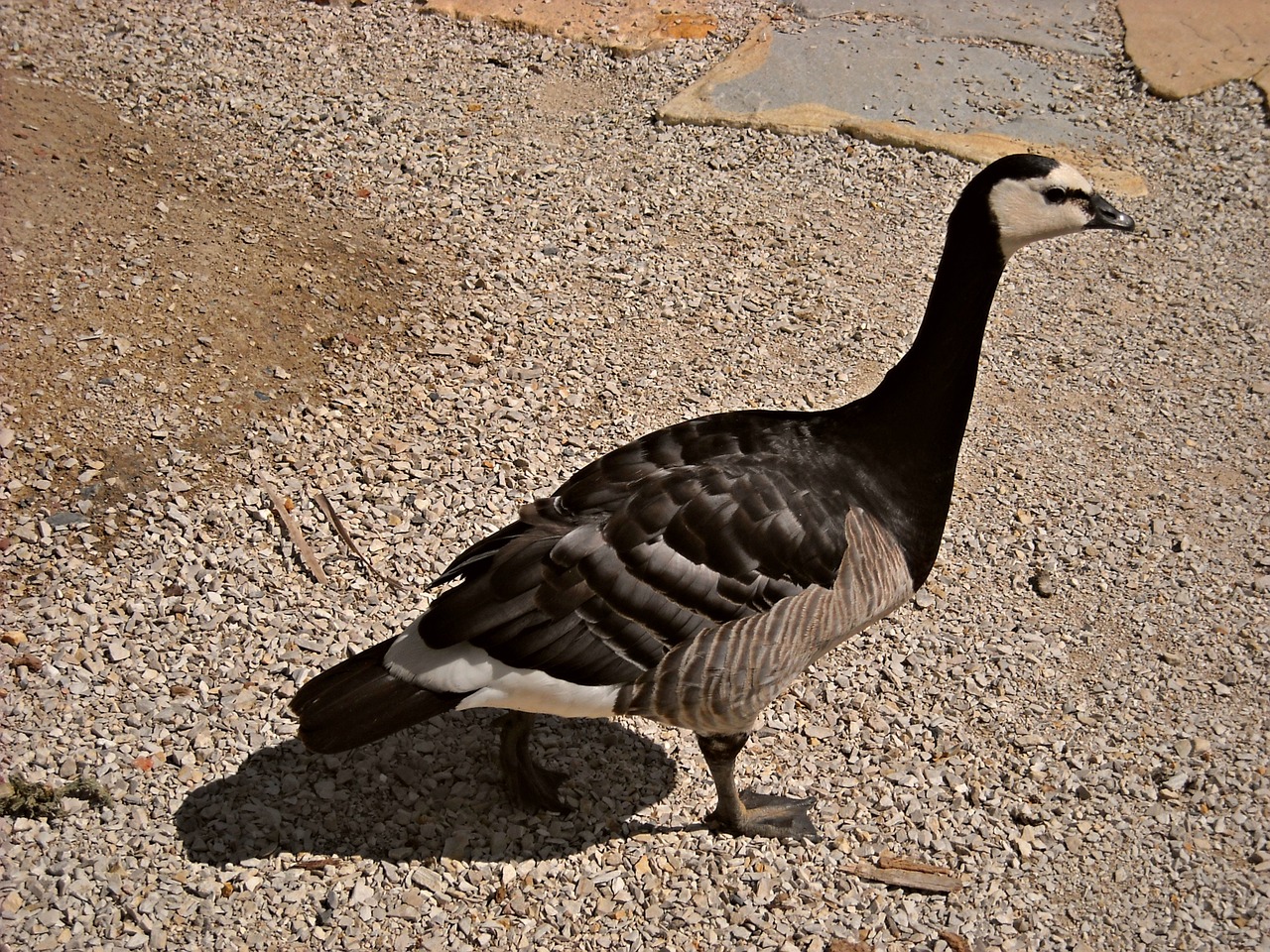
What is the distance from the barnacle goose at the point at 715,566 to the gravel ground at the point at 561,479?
0.44 m

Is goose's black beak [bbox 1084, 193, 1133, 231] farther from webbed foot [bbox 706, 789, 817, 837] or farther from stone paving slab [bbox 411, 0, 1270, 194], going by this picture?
stone paving slab [bbox 411, 0, 1270, 194]

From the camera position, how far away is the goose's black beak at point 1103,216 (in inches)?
154

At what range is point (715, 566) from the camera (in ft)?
11.6

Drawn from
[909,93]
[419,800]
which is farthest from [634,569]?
[909,93]

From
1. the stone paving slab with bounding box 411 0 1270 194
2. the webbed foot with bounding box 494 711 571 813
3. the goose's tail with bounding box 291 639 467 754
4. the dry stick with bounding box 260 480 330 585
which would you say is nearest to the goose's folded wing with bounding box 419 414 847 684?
the goose's tail with bounding box 291 639 467 754

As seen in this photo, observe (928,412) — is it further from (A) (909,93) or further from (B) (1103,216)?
(A) (909,93)

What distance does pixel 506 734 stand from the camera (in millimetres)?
3926

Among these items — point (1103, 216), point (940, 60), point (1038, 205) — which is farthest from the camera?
point (940, 60)

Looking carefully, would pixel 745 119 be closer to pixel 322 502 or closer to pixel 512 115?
pixel 512 115

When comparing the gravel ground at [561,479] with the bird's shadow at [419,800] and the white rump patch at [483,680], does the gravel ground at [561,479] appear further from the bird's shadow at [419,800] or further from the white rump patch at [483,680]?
the white rump patch at [483,680]

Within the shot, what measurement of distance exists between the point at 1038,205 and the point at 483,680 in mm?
2311

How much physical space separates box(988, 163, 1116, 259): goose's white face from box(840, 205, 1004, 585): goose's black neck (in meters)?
0.10

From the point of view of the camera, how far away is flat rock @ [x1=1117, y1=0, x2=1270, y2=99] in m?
7.99

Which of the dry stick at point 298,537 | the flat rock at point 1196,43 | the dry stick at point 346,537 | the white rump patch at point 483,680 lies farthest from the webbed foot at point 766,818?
the flat rock at point 1196,43
